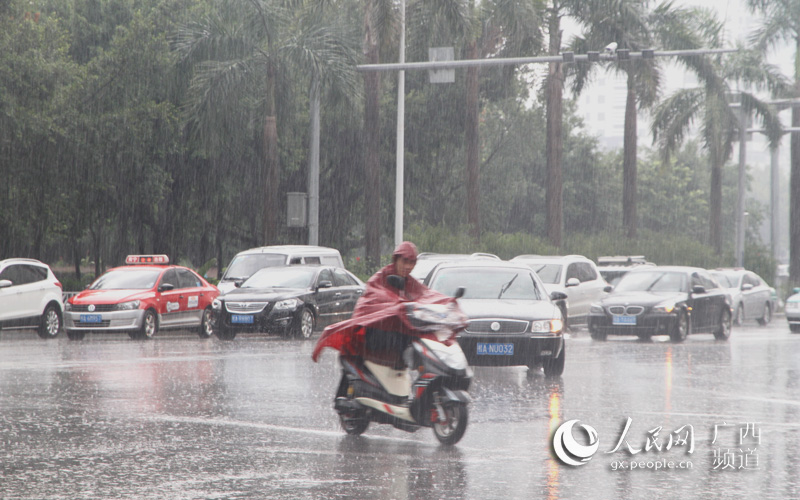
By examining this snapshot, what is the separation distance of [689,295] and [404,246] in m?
15.0

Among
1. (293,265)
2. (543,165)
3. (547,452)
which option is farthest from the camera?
(543,165)

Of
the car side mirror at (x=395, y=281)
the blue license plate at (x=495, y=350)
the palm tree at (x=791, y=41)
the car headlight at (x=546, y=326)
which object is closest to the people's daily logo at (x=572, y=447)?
the car side mirror at (x=395, y=281)

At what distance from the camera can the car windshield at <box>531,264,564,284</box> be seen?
25219 mm

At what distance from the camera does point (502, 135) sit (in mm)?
57781

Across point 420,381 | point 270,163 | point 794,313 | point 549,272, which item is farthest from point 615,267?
point 420,381

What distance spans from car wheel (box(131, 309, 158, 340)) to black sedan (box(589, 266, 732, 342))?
338 inches

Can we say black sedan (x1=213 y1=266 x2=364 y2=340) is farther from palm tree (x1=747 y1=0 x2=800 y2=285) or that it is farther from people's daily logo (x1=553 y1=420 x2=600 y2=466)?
palm tree (x1=747 y1=0 x2=800 y2=285)

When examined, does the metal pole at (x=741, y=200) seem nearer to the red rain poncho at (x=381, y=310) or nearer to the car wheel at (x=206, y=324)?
the car wheel at (x=206, y=324)

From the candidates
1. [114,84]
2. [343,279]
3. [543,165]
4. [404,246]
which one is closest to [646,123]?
[543,165]

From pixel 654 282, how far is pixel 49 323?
12474mm

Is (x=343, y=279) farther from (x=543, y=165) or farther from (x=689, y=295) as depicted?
(x=543, y=165)

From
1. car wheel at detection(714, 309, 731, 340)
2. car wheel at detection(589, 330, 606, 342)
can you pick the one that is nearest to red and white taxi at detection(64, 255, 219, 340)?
car wheel at detection(589, 330, 606, 342)

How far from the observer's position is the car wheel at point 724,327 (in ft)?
78.2

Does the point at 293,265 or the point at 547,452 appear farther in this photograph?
the point at 293,265
